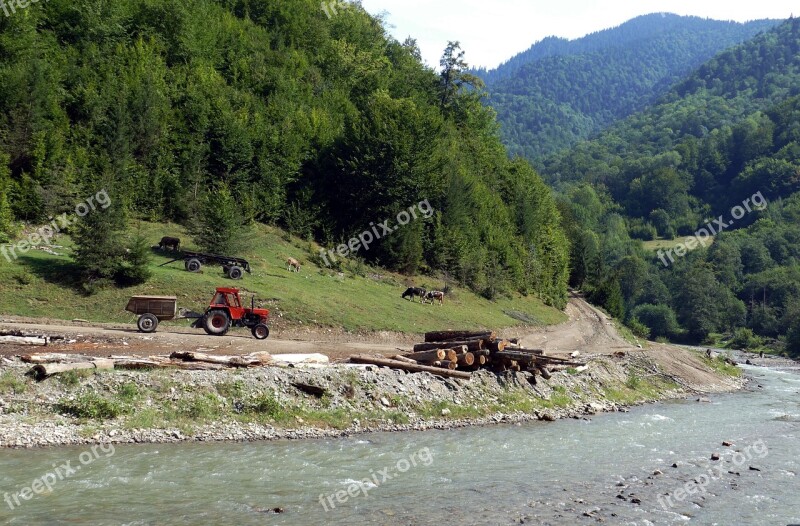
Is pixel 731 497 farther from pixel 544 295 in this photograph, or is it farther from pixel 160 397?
pixel 544 295

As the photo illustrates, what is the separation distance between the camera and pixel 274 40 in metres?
88.9

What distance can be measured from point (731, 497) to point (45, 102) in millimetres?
54528

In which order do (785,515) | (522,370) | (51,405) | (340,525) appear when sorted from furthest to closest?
(522,370), (51,405), (785,515), (340,525)

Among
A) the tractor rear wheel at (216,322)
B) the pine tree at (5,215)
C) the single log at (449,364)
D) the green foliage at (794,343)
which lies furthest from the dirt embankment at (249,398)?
the green foliage at (794,343)

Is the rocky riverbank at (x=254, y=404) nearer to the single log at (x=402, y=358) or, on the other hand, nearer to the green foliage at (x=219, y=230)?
the single log at (x=402, y=358)

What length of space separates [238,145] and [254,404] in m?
45.8

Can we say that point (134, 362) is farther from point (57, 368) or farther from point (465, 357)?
point (465, 357)

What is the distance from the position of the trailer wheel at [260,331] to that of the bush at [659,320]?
114032 millimetres

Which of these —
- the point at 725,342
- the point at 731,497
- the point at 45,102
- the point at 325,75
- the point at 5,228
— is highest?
the point at 325,75

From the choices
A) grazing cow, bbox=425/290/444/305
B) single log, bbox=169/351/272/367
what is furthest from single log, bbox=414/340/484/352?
grazing cow, bbox=425/290/444/305

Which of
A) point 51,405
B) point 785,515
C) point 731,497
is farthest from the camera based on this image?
point 51,405

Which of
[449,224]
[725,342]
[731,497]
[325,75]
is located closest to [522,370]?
[731,497]

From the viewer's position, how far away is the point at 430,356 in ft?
89.5

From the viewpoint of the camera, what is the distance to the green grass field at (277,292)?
32.9 meters
